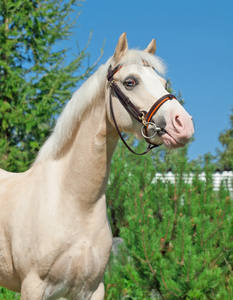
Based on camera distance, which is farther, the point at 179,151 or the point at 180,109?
the point at 179,151

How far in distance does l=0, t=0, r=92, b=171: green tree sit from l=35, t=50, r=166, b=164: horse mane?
4487mm

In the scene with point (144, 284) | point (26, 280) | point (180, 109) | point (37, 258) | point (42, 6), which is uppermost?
point (42, 6)

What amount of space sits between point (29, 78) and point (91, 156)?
18.8 feet

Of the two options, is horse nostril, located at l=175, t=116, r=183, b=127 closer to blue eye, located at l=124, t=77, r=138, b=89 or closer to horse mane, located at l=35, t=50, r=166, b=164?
blue eye, located at l=124, t=77, r=138, b=89

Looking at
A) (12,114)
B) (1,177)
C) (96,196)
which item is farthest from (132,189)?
(12,114)

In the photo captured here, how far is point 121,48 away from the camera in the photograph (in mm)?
2311

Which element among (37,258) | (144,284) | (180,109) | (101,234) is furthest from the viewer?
(144,284)

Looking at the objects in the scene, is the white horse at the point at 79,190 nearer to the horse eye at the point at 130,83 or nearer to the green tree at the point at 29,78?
the horse eye at the point at 130,83

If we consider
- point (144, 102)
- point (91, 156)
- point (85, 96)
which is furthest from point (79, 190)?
point (144, 102)

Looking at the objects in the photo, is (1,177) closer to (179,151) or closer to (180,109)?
(180,109)

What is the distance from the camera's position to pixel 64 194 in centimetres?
242

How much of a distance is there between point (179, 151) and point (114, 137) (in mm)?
2767

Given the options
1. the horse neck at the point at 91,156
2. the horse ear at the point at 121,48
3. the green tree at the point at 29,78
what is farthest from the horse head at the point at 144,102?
the green tree at the point at 29,78

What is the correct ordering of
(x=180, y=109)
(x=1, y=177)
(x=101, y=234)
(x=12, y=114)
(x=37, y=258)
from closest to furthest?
(x=180, y=109), (x=37, y=258), (x=101, y=234), (x=1, y=177), (x=12, y=114)
